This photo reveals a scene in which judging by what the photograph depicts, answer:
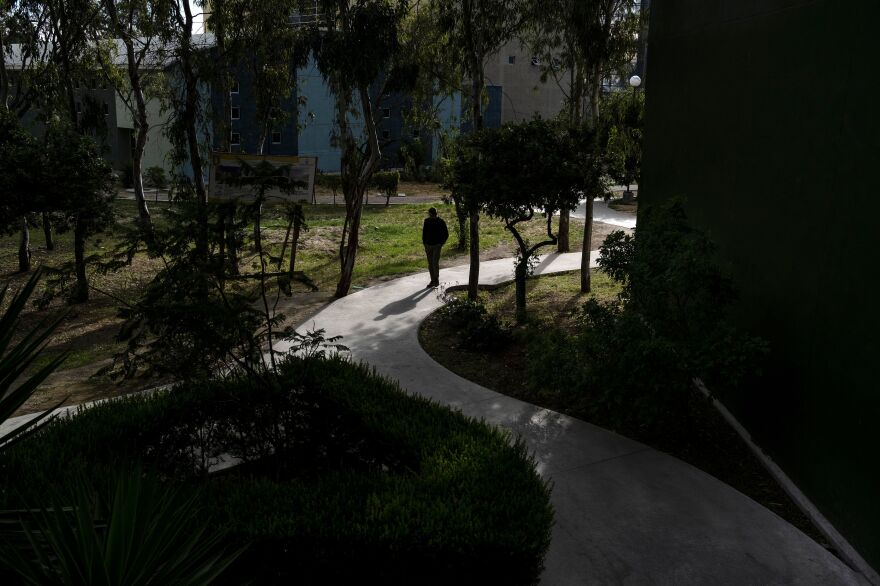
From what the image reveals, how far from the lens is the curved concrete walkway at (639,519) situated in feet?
16.8

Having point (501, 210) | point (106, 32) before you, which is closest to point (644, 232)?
point (501, 210)

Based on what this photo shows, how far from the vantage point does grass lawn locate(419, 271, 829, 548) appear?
663 centimetres

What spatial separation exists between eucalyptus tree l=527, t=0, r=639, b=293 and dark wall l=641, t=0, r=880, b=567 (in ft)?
14.5

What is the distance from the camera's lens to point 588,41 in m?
13.5

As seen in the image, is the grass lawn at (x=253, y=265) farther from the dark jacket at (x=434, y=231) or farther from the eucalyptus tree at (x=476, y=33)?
the eucalyptus tree at (x=476, y=33)

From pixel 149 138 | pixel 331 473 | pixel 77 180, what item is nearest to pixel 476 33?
pixel 77 180

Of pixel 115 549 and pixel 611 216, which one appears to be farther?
pixel 611 216

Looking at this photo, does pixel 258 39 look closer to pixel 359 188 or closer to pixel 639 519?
pixel 359 188

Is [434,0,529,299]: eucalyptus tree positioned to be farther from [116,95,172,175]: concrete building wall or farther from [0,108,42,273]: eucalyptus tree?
[116,95,172,175]: concrete building wall

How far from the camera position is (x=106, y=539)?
9.98 feet

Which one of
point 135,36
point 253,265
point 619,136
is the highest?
point 135,36

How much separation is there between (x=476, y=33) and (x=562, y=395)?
25.5ft

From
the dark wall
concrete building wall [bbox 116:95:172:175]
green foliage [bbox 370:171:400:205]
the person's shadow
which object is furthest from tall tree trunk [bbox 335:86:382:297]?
concrete building wall [bbox 116:95:172:175]

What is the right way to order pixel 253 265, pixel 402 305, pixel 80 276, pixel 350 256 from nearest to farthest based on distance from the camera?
pixel 253 265 < pixel 402 305 < pixel 80 276 < pixel 350 256
